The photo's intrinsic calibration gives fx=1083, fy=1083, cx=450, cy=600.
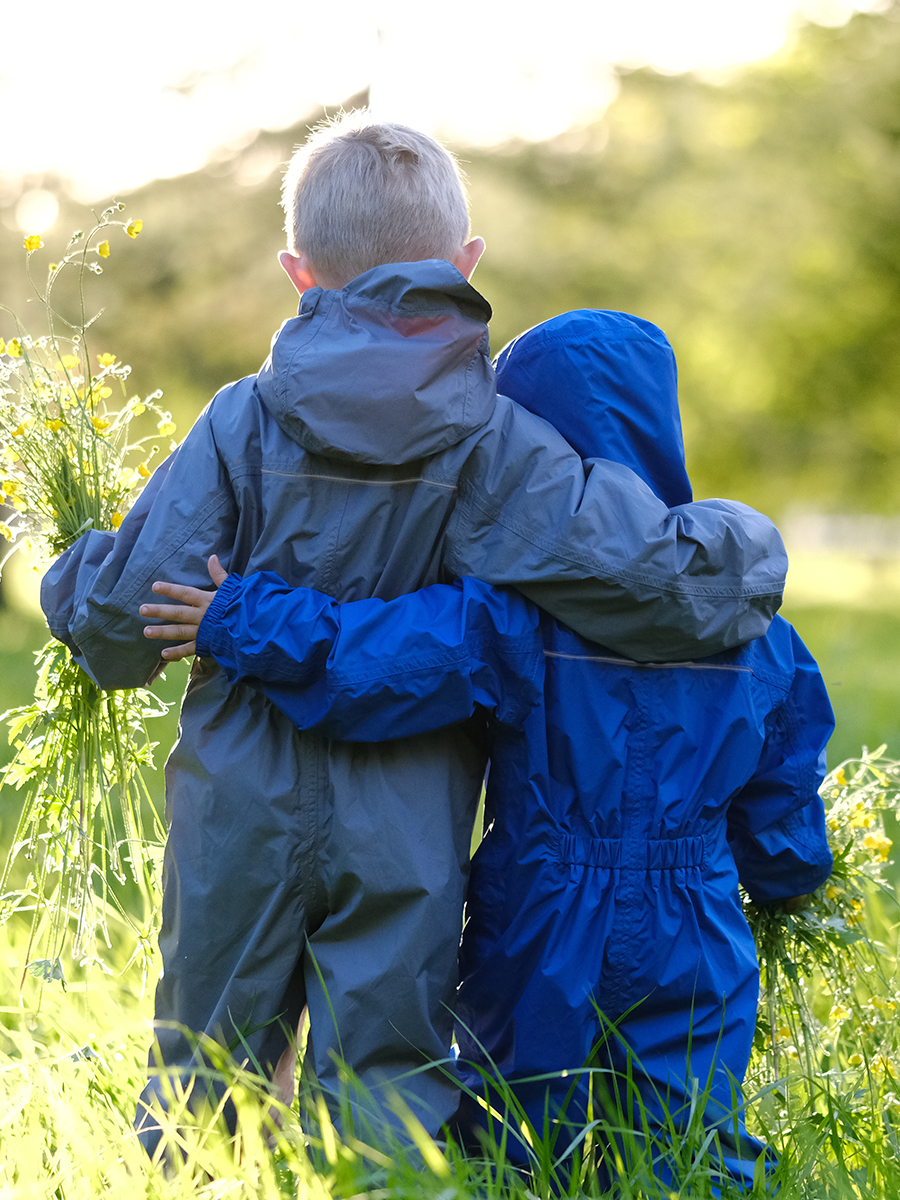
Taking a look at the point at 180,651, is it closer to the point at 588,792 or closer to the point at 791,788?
the point at 588,792

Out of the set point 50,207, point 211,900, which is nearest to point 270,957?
point 211,900

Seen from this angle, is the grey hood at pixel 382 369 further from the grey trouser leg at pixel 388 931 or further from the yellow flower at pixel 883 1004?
the yellow flower at pixel 883 1004

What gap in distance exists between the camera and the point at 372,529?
1729 millimetres

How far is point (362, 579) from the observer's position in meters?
1.75

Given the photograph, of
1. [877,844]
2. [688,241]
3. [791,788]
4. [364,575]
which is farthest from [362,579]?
[688,241]

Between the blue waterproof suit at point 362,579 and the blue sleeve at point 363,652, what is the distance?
0.31 ft

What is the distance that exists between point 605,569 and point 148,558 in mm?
707

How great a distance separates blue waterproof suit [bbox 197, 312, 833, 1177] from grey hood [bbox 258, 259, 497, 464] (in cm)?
21

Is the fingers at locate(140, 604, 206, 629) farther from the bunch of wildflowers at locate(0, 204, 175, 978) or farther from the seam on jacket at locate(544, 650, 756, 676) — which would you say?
the seam on jacket at locate(544, 650, 756, 676)

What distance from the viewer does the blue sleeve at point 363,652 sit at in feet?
5.24

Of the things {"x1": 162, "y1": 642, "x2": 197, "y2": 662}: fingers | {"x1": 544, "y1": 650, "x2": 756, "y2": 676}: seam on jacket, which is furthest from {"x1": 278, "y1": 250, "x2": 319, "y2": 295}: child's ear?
{"x1": 544, "y1": 650, "x2": 756, "y2": 676}: seam on jacket

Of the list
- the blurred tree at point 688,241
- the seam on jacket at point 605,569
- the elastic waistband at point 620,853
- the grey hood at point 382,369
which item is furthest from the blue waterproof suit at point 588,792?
the blurred tree at point 688,241

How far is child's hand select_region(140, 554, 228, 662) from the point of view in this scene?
1.65 meters

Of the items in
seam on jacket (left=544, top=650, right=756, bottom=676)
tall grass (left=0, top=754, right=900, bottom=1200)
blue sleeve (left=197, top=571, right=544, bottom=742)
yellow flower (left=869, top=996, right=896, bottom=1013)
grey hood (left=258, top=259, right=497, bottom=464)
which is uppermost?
grey hood (left=258, top=259, right=497, bottom=464)
